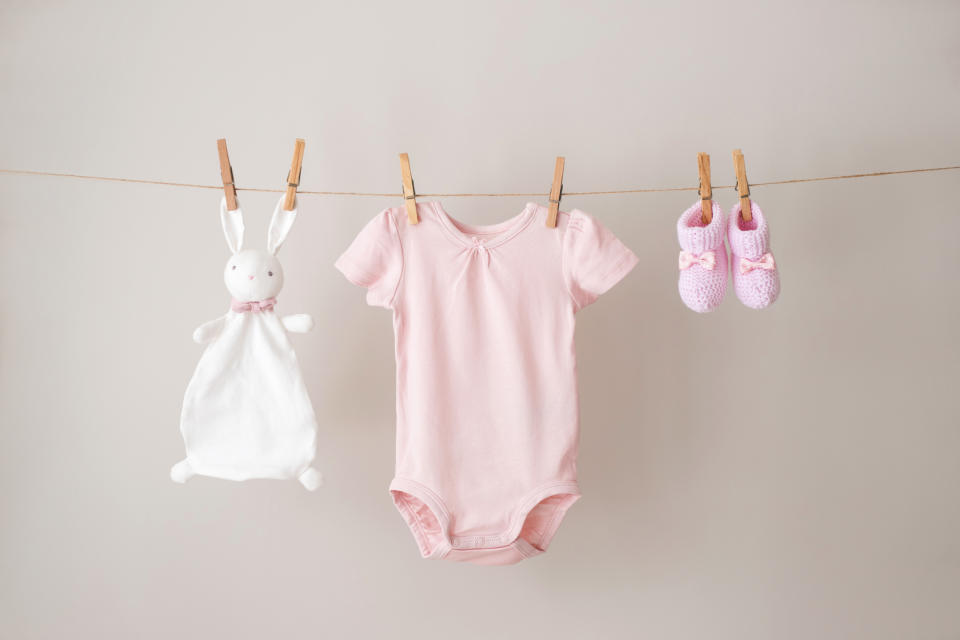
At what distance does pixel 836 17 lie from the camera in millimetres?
1938

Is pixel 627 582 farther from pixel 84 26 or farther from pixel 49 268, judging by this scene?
pixel 84 26

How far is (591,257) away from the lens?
1.53m

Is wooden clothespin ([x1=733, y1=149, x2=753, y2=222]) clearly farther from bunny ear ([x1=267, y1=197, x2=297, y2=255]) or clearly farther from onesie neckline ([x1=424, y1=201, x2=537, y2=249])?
bunny ear ([x1=267, y1=197, x2=297, y2=255])

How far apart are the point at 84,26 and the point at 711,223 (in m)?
1.65

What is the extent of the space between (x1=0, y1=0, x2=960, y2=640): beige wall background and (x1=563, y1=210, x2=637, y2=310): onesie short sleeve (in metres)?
0.38

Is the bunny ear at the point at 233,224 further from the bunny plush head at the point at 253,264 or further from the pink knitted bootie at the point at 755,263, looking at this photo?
the pink knitted bootie at the point at 755,263

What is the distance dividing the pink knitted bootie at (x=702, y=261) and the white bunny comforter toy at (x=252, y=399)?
2.56 feet

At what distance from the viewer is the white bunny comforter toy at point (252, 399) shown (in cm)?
155

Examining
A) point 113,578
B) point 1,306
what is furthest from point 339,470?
point 1,306

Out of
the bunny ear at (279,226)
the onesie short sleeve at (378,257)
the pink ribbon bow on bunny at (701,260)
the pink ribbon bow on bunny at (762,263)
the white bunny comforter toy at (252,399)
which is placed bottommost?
the white bunny comforter toy at (252,399)

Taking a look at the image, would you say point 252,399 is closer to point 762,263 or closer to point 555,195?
point 555,195

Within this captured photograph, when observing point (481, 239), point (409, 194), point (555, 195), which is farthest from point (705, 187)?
point (409, 194)

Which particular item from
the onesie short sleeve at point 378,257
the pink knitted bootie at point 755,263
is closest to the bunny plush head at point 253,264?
the onesie short sleeve at point 378,257

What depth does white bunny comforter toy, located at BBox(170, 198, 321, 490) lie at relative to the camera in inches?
60.9
